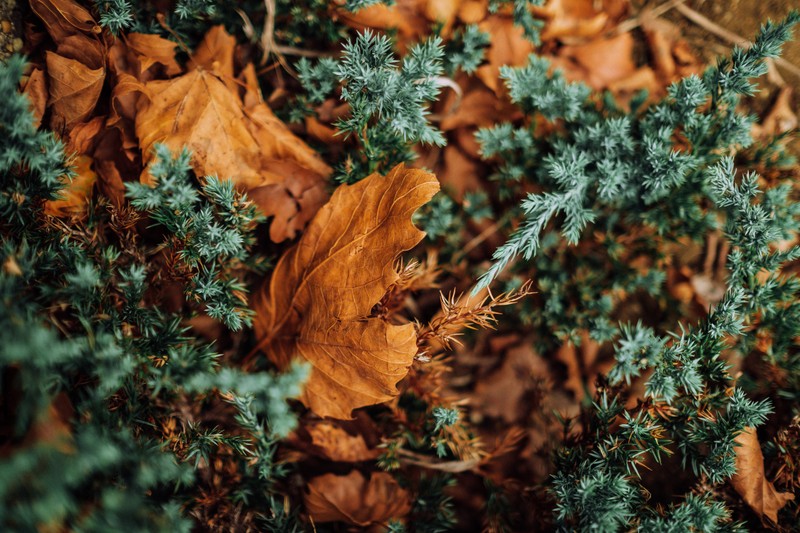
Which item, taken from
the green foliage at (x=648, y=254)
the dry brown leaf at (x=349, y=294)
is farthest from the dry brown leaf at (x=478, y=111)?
Answer: the dry brown leaf at (x=349, y=294)

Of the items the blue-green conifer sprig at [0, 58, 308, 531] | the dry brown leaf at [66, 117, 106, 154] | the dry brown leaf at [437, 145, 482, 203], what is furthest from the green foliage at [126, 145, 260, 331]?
the dry brown leaf at [437, 145, 482, 203]

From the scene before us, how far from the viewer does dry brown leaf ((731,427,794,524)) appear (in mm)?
1702

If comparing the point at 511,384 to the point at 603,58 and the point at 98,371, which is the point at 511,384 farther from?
the point at 98,371

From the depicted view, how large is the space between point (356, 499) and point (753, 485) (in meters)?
1.37

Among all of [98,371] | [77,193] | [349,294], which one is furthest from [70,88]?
[349,294]

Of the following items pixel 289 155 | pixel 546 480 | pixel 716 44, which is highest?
pixel 716 44

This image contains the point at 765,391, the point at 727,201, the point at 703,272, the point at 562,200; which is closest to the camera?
the point at 727,201

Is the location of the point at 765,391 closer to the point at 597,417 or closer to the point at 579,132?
the point at 597,417

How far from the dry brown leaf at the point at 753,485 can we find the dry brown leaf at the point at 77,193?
7.74 ft

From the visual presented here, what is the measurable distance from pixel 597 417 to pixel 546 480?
33cm

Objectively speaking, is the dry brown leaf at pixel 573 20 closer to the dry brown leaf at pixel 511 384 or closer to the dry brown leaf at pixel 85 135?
the dry brown leaf at pixel 511 384

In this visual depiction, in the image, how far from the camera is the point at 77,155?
174cm

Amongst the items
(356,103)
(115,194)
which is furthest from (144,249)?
(356,103)

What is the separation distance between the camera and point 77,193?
1759mm
